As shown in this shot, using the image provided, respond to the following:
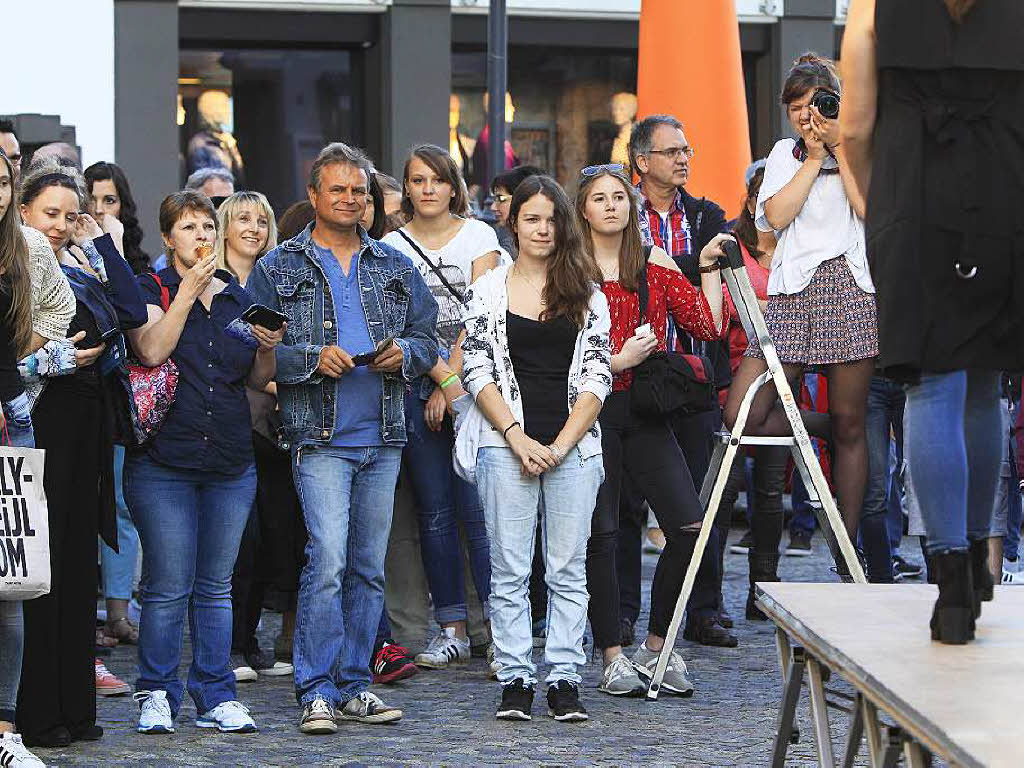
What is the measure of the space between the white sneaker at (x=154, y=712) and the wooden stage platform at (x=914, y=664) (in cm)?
242

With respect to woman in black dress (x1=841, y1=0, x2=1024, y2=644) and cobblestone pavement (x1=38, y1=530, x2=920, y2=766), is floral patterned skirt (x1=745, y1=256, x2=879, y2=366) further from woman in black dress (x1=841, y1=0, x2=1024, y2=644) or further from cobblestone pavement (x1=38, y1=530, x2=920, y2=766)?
woman in black dress (x1=841, y1=0, x2=1024, y2=644)

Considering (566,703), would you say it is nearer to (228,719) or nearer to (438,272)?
(228,719)

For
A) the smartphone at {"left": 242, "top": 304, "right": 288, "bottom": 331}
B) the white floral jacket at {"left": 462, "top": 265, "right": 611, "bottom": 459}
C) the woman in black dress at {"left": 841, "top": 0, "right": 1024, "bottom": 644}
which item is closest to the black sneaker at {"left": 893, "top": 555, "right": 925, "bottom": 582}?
the white floral jacket at {"left": 462, "top": 265, "right": 611, "bottom": 459}

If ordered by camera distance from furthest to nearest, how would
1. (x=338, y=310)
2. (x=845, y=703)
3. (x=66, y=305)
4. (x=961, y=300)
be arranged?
(x=338, y=310) < (x=66, y=305) < (x=845, y=703) < (x=961, y=300)

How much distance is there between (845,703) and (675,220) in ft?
11.4

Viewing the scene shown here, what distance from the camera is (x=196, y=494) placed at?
6.50 metres

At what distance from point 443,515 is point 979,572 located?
3765mm

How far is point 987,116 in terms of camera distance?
13.3 feet

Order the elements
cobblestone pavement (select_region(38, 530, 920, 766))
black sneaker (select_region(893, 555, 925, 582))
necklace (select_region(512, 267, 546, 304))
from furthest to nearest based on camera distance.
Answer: black sneaker (select_region(893, 555, 925, 582)), necklace (select_region(512, 267, 546, 304)), cobblestone pavement (select_region(38, 530, 920, 766))

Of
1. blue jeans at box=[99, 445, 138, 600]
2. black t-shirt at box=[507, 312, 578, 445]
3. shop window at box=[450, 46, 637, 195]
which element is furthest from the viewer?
shop window at box=[450, 46, 637, 195]

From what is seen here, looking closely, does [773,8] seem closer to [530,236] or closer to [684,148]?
[684,148]

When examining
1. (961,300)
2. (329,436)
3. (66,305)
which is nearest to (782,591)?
(961,300)

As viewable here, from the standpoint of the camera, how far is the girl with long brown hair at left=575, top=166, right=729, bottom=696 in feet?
23.2

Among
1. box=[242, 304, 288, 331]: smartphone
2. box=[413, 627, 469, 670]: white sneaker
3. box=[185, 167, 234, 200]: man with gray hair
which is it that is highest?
box=[185, 167, 234, 200]: man with gray hair
